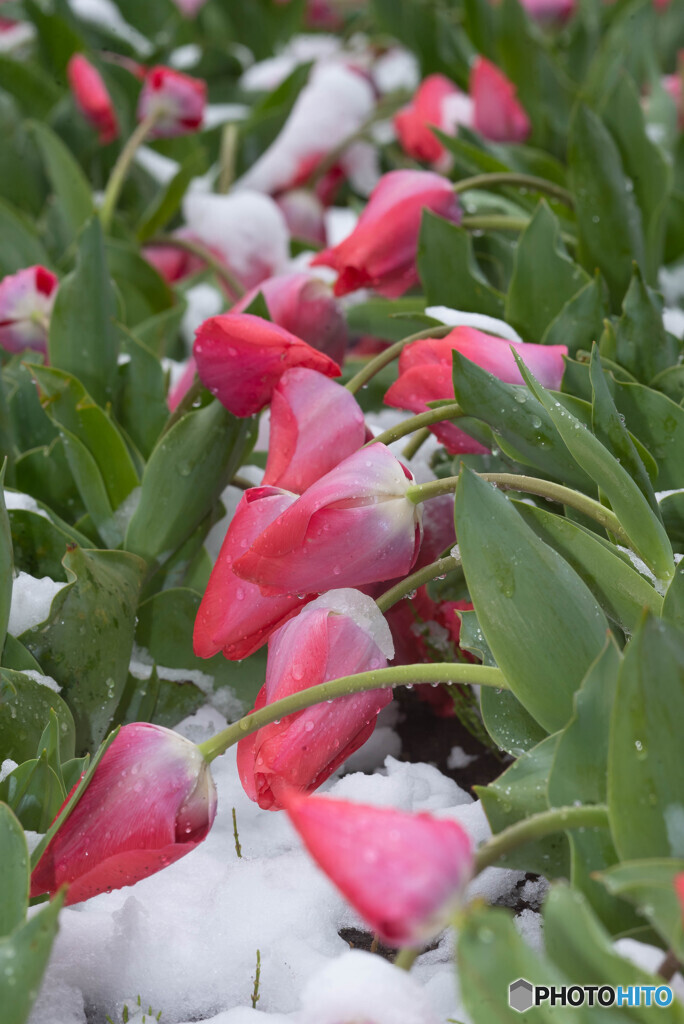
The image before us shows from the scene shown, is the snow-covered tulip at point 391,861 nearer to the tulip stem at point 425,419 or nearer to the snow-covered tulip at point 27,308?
the tulip stem at point 425,419

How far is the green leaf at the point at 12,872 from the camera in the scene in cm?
40

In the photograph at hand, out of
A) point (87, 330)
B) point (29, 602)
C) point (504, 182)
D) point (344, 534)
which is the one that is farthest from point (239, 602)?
point (504, 182)

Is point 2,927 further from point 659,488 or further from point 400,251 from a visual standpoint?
point 400,251

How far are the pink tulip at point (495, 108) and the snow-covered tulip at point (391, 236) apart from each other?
0.51 metres

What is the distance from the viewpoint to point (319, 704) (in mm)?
455

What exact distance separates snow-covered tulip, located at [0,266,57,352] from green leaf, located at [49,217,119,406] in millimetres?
55

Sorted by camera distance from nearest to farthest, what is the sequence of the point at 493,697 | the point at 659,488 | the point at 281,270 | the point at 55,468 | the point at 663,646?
1. the point at 663,646
2. the point at 493,697
3. the point at 659,488
4. the point at 55,468
5. the point at 281,270

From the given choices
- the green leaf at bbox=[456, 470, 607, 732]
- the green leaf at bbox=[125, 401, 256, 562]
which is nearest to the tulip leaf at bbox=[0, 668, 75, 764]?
the green leaf at bbox=[125, 401, 256, 562]

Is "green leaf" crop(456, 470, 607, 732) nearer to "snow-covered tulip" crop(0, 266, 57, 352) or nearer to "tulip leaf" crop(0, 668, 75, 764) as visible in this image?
"tulip leaf" crop(0, 668, 75, 764)

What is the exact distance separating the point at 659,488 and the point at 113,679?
1.08 ft

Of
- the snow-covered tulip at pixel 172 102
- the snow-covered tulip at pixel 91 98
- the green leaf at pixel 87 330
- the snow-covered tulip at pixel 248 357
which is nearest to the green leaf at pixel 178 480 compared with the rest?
the snow-covered tulip at pixel 248 357

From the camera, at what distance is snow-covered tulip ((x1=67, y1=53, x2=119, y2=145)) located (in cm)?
127

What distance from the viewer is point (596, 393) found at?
1.72 ft

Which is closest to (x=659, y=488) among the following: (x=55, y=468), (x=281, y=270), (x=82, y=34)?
(x=55, y=468)
